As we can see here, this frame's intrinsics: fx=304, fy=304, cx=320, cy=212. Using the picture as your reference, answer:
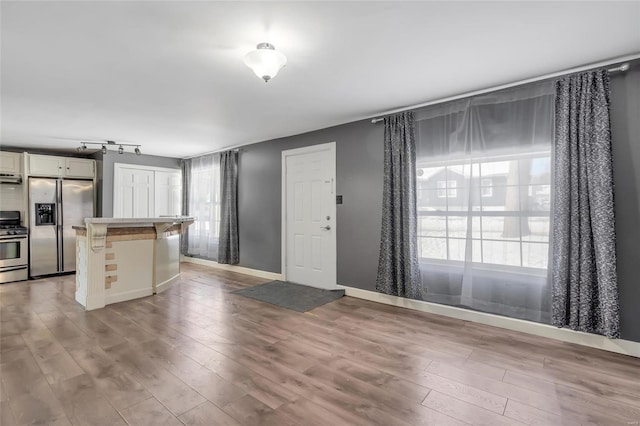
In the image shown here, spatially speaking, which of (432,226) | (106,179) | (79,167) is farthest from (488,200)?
(79,167)

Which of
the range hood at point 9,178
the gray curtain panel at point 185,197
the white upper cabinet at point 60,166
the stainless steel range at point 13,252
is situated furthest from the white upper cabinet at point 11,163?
the gray curtain panel at point 185,197

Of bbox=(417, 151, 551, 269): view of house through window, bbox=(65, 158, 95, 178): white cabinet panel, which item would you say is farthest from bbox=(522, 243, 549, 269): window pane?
bbox=(65, 158, 95, 178): white cabinet panel

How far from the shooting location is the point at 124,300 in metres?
3.88

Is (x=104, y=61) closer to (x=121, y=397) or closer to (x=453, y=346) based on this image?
(x=121, y=397)

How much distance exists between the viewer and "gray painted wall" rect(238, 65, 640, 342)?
2469mm

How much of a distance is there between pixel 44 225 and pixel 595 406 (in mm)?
7317

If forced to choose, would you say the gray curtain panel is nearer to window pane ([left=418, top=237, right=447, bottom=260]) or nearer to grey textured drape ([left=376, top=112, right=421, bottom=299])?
grey textured drape ([left=376, top=112, right=421, bottom=299])

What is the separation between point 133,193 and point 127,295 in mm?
3019

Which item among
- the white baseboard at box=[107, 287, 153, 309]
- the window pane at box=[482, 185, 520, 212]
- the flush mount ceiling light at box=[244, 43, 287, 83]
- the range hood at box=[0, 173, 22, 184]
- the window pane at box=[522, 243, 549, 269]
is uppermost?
the flush mount ceiling light at box=[244, 43, 287, 83]

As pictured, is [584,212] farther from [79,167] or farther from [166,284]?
[79,167]

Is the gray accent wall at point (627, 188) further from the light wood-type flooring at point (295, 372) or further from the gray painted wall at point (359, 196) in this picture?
the light wood-type flooring at point (295, 372)

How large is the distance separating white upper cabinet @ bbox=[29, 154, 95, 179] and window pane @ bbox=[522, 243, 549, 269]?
7129 mm

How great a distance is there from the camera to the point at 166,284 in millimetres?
4457

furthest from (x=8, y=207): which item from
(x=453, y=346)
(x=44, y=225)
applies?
(x=453, y=346)
